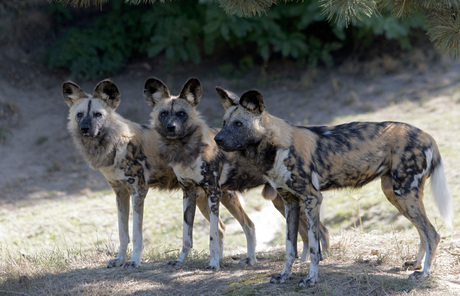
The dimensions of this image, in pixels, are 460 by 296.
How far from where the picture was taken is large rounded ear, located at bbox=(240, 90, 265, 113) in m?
4.14

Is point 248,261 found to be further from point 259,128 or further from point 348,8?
point 348,8

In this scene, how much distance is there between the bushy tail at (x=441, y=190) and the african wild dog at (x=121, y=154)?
1668 millimetres

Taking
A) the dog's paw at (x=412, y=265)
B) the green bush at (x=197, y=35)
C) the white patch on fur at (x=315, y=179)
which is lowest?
the dog's paw at (x=412, y=265)

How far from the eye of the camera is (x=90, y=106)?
5.09 m

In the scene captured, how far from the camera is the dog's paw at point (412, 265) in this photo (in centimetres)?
456

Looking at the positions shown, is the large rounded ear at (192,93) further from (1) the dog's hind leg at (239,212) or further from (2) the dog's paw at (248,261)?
(2) the dog's paw at (248,261)

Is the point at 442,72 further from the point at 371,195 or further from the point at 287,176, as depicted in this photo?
the point at 287,176

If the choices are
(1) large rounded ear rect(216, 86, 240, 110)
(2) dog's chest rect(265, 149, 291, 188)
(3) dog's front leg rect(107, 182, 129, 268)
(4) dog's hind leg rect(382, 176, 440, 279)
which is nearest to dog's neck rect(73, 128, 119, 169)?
(3) dog's front leg rect(107, 182, 129, 268)

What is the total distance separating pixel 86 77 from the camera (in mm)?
11617

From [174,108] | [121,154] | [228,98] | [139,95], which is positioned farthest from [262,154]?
[139,95]

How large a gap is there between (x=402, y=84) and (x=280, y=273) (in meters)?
7.81

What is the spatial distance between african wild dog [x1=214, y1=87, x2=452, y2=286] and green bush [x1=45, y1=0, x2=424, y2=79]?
6.48 m

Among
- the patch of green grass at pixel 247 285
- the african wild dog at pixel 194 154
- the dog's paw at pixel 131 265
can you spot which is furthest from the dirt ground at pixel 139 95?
the patch of green grass at pixel 247 285

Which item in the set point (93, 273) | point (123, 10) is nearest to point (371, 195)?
point (93, 273)
